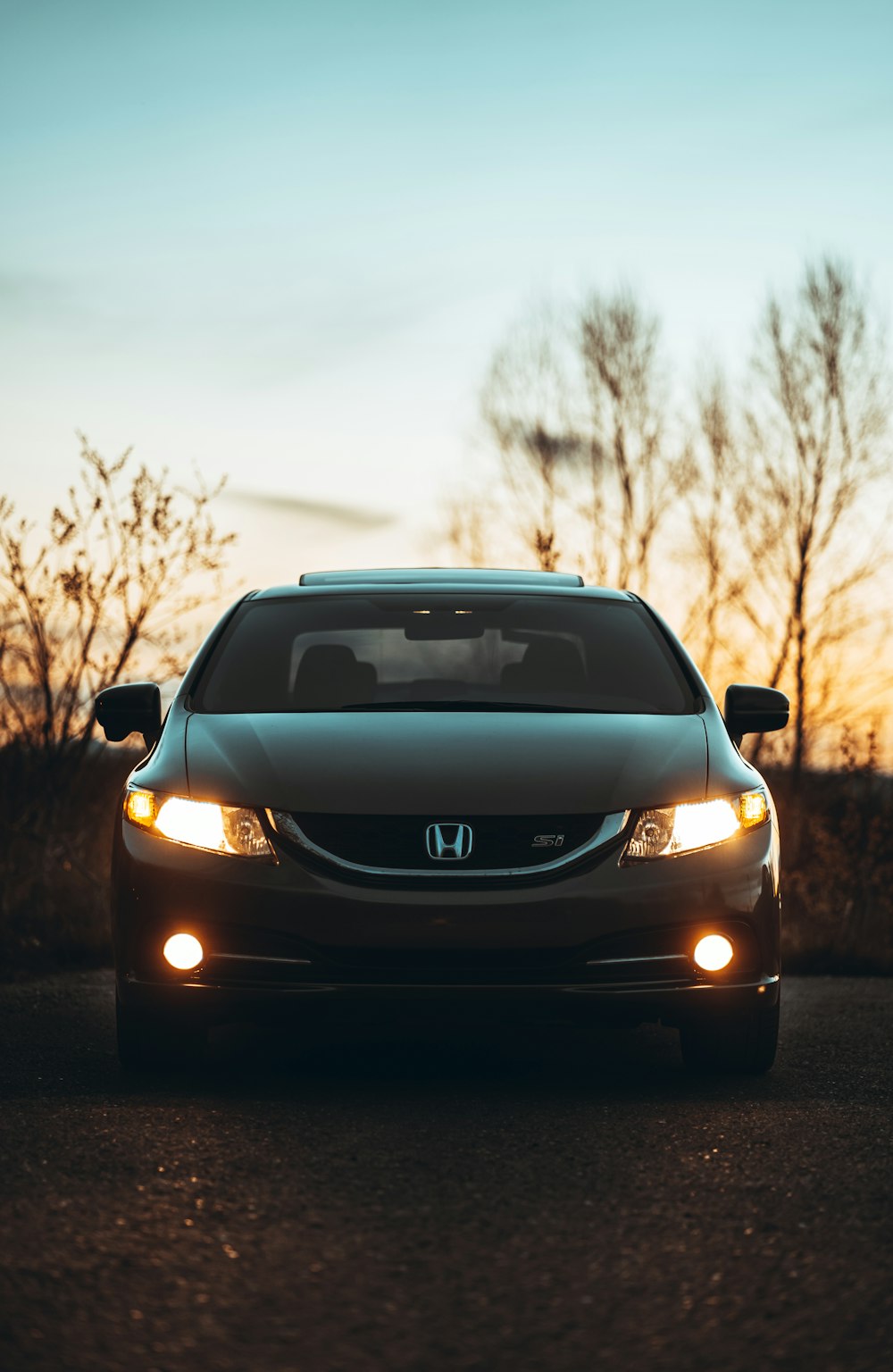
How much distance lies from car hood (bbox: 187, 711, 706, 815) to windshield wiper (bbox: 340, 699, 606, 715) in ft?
0.41

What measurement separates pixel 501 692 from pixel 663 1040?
158cm

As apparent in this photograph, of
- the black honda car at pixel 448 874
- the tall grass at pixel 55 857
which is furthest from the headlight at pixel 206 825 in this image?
the tall grass at pixel 55 857

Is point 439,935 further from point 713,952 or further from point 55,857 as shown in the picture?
point 55,857

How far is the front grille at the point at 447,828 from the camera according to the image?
16.4 ft

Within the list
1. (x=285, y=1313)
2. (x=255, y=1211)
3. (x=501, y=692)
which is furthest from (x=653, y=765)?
(x=285, y=1313)

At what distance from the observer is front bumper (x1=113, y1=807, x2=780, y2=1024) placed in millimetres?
4934

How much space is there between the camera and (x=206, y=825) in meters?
5.13

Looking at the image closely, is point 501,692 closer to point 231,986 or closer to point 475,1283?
point 231,986

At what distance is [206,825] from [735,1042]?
182cm

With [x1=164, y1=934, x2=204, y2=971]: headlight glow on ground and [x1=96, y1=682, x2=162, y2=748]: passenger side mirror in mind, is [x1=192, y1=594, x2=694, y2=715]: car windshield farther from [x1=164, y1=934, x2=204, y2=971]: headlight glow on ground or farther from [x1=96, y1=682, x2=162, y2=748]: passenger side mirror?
[x1=164, y1=934, x2=204, y2=971]: headlight glow on ground

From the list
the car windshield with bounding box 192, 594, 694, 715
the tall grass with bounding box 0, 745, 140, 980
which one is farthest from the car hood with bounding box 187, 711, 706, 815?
the tall grass with bounding box 0, 745, 140, 980

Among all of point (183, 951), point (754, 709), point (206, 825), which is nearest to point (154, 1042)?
point (183, 951)

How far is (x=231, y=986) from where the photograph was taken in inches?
198

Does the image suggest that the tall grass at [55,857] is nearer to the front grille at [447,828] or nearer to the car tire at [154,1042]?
the car tire at [154,1042]
